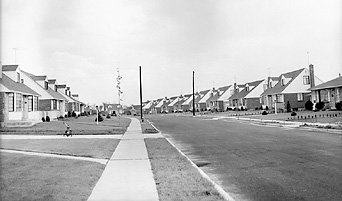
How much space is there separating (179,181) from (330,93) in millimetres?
38638

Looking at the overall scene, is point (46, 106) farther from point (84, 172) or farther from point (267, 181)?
point (267, 181)

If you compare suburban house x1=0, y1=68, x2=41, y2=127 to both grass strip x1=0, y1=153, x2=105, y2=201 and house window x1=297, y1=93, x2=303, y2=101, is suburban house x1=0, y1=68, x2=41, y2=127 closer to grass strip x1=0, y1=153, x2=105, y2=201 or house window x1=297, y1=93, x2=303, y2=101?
grass strip x1=0, y1=153, x2=105, y2=201

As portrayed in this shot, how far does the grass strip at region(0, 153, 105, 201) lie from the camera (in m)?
5.97

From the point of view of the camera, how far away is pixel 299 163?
9430 mm

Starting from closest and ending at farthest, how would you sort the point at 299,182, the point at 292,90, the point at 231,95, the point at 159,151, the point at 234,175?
the point at 299,182 < the point at 234,175 < the point at 159,151 < the point at 292,90 < the point at 231,95

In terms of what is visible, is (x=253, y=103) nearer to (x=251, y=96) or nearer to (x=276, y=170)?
(x=251, y=96)

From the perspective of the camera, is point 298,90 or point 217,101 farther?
point 217,101

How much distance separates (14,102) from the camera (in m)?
28.0

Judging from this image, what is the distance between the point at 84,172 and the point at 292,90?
4827 cm

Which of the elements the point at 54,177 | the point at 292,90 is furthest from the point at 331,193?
the point at 292,90

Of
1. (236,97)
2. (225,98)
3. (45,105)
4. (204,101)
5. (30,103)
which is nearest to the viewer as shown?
(30,103)

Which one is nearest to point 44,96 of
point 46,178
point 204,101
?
point 46,178

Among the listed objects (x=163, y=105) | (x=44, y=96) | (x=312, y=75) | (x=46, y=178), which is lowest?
(x=46, y=178)

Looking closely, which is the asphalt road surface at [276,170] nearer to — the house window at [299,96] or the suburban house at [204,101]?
the house window at [299,96]
